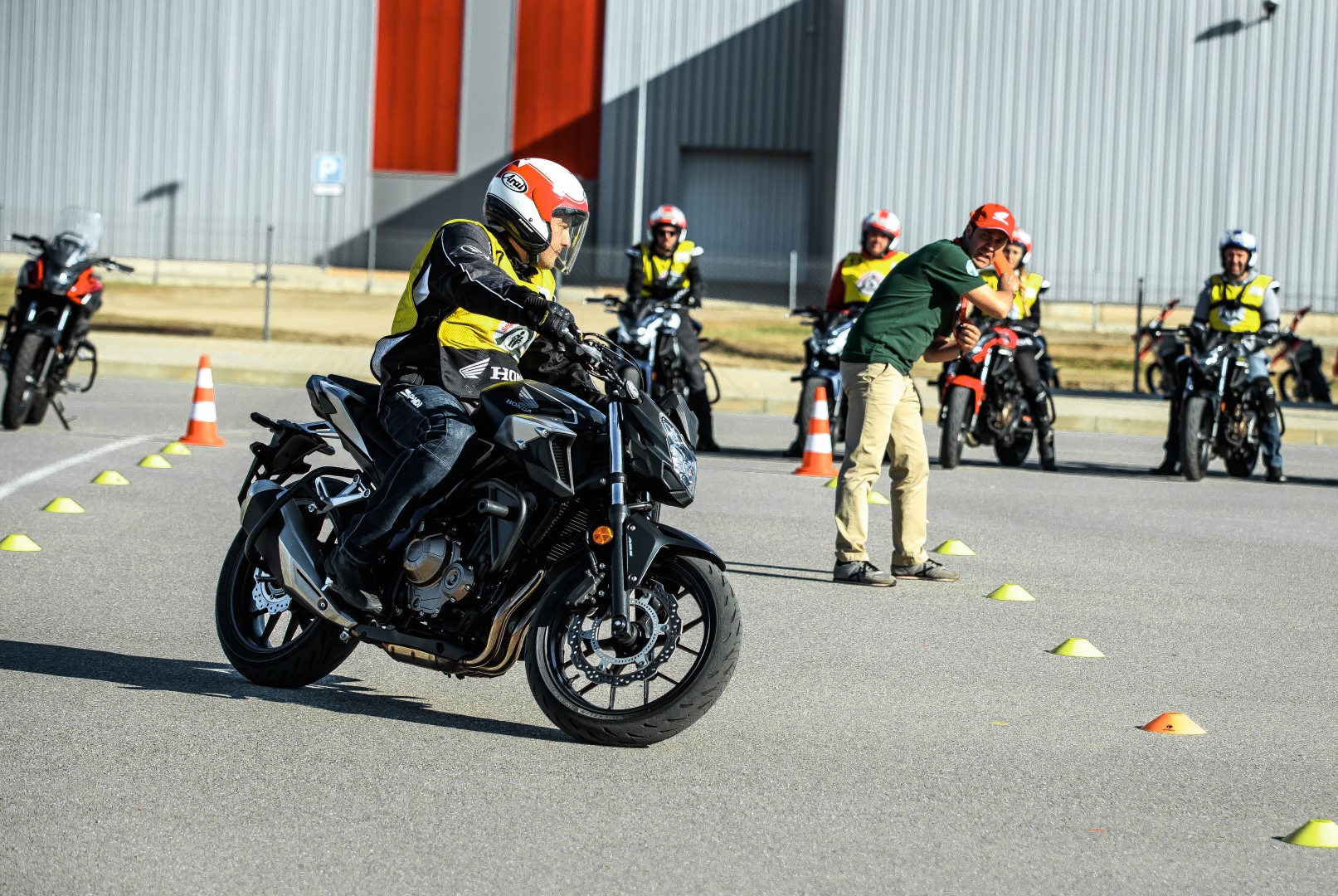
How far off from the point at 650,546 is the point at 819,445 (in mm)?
8030

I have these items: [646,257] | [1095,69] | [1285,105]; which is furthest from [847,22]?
[646,257]

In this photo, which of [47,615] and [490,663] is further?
[47,615]

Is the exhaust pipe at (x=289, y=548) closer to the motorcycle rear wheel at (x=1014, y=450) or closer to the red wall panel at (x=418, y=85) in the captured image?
the motorcycle rear wheel at (x=1014, y=450)

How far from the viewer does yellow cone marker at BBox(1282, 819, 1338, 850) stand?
4730 millimetres

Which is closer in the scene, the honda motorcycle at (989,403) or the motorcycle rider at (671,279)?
the honda motorcycle at (989,403)

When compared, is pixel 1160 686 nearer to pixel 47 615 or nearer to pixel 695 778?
pixel 695 778

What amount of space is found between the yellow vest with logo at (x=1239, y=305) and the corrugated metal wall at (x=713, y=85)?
24.0 meters

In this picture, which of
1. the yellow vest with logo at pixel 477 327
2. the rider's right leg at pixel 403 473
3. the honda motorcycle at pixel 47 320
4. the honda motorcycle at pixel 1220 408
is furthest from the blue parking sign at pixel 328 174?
the rider's right leg at pixel 403 473

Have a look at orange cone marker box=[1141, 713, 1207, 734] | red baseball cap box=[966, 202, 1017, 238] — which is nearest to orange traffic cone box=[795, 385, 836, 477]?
red baseball cap box=[966, 202, 1017, 238]

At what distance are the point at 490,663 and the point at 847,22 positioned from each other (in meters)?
29.4

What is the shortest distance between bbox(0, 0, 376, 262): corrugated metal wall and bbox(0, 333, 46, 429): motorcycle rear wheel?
2568cm

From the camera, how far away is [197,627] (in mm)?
7090

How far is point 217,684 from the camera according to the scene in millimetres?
6152

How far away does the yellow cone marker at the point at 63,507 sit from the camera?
32.1ft
